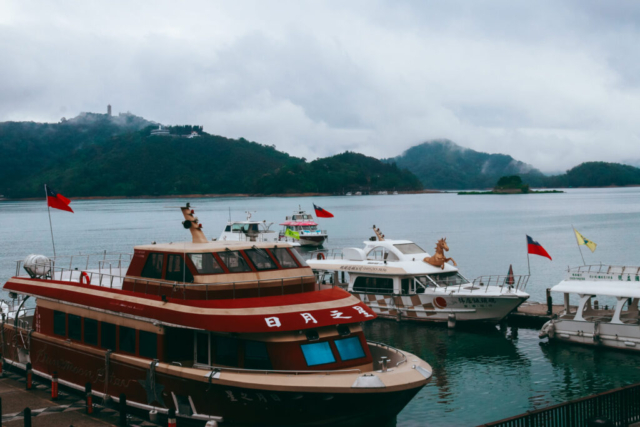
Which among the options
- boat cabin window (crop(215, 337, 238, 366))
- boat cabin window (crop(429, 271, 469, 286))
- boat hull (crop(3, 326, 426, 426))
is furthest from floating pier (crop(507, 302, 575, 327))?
boat cabin window (crop(215, 337, 238, 366))


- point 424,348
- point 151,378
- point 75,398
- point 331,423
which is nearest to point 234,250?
point 151,378

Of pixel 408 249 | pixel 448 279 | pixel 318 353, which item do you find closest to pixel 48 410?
pixel 318 353

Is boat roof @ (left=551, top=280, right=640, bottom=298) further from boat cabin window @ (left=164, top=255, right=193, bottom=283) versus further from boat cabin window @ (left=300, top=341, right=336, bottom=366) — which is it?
boat cabin window @ (left=164, top=255, right=193, bottom=283)

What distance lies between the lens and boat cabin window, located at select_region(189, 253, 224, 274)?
16281 millimetres

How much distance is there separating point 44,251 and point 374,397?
7183cm

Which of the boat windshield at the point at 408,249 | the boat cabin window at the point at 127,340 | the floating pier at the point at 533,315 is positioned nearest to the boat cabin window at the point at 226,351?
the boat cabin window at the point at 127,340

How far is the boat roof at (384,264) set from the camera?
32.4 metres

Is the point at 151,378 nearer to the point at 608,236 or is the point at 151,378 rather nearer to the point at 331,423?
the point at 331,423

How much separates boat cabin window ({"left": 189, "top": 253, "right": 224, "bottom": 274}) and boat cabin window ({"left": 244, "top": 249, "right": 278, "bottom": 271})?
0.89 meters

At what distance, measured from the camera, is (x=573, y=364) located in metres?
25.0

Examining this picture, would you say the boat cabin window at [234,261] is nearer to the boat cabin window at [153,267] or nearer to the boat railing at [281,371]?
the boat cabin window at [153,267]

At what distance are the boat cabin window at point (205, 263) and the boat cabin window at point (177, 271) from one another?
0.90ft

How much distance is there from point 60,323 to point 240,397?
755cm

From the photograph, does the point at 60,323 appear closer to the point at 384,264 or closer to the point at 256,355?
the point at 256,355
